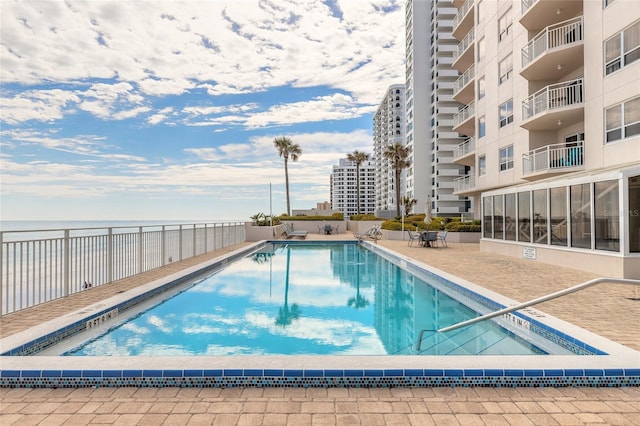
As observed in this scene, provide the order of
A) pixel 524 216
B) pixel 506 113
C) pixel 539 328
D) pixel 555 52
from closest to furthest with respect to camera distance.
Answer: pixel 539 328
pixel 524 216
pixel 555 52
pixel 506 113

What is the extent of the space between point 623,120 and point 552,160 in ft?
12.1

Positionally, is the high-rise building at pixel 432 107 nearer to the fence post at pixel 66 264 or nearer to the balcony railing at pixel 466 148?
the balcony railing at pixel 466 148

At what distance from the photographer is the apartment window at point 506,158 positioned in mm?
19188

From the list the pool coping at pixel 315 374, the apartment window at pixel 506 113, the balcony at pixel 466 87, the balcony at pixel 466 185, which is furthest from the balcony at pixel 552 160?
the pool coping at pixel 315 374

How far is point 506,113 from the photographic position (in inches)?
771

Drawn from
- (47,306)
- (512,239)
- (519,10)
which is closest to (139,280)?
(47,306)

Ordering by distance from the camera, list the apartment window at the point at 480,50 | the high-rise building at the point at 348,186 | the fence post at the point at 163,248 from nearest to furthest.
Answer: the fence post at the point at 163,248, the apartment window at the point at 480,50, the high-rise building at the point at 348,186

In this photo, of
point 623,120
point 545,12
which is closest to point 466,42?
point 545,12

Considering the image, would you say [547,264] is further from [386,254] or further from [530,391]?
[530,391]

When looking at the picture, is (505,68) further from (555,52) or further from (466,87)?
(466,87)

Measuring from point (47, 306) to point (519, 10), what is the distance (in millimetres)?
21549

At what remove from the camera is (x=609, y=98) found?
12820 millimetres

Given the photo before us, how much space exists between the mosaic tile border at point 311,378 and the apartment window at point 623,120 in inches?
468

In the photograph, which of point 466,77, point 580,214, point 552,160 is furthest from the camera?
point 466,77
